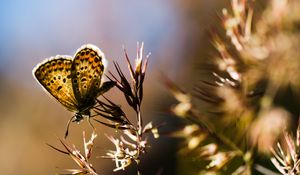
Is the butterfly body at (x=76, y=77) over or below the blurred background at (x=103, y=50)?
below

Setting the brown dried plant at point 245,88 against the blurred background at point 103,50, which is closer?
the brown dried plant at point 245,88

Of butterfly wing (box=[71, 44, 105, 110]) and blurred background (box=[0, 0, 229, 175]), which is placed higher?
blurred background (box=[0, 0, 229, 175])

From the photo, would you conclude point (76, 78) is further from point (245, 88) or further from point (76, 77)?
point (245, 88)

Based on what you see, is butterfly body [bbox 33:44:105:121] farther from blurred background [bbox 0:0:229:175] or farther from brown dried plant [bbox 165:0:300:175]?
blurred background [bbox 0:0:229:175]

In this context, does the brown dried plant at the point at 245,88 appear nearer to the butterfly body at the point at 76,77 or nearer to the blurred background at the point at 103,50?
the butterfly body at the point at 76,77

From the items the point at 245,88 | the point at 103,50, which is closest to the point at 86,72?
the point at 245,88

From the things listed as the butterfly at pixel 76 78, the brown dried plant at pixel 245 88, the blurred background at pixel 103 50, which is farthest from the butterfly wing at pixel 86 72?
the blurred background at pixel 103 50

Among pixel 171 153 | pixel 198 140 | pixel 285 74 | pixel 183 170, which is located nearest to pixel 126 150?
pixel 198 140

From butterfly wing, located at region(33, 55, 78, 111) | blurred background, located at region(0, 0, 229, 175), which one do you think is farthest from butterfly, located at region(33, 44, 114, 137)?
blurred background, located at region(0, 0, 229, 175)

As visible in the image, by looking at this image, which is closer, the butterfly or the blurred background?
the butterfly
